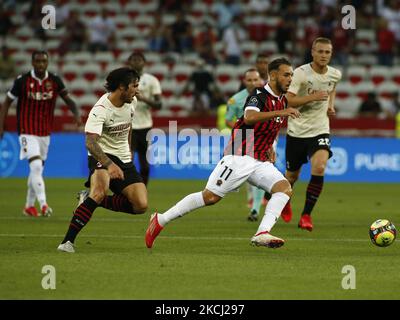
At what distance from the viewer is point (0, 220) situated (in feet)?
47.0

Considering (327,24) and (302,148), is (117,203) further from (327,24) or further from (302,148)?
(327,24)

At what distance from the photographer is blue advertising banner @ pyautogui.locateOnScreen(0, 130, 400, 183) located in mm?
22453

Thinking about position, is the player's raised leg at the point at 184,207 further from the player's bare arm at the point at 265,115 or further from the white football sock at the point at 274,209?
the player's bare arm at the point at 265,115

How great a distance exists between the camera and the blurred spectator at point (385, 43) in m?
27.5

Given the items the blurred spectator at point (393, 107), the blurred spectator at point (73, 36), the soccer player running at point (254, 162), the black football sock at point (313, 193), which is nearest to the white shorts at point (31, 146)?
the black football sock at point (313, 193)

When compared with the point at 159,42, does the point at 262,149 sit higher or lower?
lower

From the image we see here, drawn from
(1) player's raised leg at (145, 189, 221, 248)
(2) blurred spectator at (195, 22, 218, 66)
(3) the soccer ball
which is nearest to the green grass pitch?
(3) the soccer ball

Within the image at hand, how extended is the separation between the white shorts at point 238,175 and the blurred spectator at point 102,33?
1806cm

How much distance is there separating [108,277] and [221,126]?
563 inches

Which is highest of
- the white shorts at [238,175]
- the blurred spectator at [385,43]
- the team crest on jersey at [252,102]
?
the blurred spectator at [385,43]

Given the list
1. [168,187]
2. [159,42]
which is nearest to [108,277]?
[168,187]

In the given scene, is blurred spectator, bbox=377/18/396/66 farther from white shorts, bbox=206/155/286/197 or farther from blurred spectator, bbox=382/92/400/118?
white shorts, bbox=206/155/286/197

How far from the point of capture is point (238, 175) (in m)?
10.9
